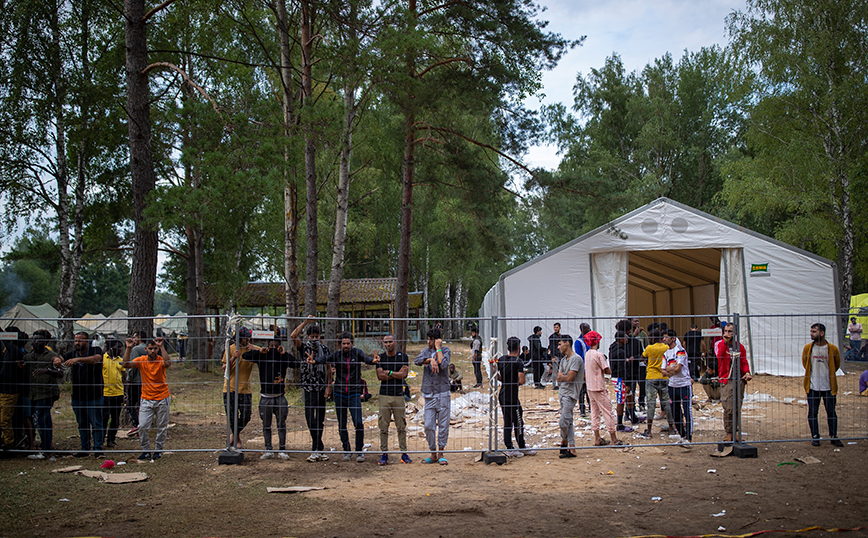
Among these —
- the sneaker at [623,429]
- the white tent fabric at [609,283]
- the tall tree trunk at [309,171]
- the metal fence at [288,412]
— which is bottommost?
the sneaker at [623,429]

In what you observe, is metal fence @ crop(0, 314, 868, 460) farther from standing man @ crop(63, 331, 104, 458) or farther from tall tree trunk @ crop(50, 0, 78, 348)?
tall tree trunk @ crop(50, 0, 78, 348)

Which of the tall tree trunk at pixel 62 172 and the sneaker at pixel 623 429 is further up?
the tall tree trunk at pixel 62 172

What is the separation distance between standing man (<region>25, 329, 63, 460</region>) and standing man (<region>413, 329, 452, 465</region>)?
4.85m

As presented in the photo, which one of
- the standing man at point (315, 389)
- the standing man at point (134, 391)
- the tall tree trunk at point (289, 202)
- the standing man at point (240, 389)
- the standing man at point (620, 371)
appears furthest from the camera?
the tall tree trunk at point (289, 202)

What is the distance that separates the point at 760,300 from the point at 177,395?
1359 cm

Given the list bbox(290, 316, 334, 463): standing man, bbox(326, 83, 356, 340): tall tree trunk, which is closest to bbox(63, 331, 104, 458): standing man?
bbox(290, 316, 334, 463): standing man

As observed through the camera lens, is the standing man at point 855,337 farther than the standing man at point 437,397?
Yes

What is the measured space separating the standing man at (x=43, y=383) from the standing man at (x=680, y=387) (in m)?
8.27

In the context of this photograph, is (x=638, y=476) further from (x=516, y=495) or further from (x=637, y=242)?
(x=637, y=242)

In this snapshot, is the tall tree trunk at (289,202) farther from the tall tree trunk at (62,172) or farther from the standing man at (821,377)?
the standing man at (821,377)

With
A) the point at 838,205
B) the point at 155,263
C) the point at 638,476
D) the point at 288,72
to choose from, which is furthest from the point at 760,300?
the point at 155,263

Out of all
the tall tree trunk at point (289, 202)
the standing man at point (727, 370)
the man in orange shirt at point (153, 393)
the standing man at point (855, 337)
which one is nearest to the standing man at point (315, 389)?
the man in orange shirt at point (153, 393)

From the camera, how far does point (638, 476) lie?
6602mm

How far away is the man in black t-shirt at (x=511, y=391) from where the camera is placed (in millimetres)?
7654
